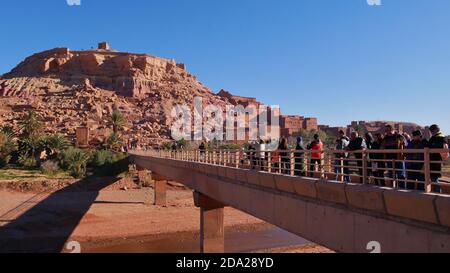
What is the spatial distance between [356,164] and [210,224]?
10.7 meters

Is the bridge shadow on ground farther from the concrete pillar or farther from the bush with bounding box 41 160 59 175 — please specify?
the concrete pillar

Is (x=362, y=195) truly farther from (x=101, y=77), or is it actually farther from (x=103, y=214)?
(x=101, y=77)

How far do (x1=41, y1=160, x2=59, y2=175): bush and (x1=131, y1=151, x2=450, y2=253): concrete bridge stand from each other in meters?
39.9

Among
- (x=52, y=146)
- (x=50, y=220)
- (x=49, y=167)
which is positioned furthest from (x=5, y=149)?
(x=50, y=220)

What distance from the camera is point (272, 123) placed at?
13300 cm

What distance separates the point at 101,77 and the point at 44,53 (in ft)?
80.2

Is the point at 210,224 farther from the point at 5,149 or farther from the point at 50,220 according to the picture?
the point at 5,149

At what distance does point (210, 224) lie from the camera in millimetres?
20219

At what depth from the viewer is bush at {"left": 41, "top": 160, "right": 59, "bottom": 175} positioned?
4984cm

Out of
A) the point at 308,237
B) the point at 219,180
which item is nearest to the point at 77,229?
the point at 219,180

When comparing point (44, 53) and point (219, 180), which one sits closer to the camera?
point (219, 180)

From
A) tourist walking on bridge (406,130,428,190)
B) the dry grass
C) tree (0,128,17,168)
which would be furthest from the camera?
tree (0,128,17,168)

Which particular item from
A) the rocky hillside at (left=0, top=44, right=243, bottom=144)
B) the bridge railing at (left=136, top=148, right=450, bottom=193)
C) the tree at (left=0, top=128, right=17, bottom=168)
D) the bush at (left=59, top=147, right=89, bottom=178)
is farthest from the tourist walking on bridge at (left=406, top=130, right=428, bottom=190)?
the rocky hillside at (left=0, top=44, right=243, bottom=144)
